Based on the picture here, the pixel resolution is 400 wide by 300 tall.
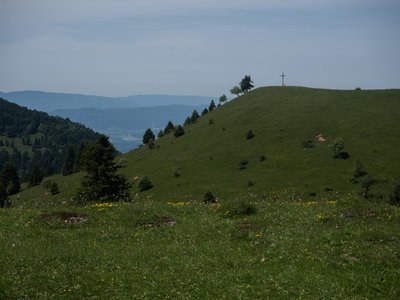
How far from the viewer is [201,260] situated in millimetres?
19062

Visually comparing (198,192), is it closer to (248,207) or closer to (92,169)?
(92,169)

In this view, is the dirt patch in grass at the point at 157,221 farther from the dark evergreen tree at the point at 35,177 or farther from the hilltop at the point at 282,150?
the dark evergreen tree at the point at 35,177

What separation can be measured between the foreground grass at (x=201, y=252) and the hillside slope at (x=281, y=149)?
229 ft

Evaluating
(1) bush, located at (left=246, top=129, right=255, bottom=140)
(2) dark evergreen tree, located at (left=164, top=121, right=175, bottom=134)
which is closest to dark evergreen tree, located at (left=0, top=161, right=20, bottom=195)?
(2) dark evergreen tree, located at (left=164, top=121, right=175, bottom=134)

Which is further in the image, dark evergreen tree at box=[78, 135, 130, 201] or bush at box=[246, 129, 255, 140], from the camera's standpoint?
bush at box=[246, 129, 255, 140]

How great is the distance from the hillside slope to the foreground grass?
69900 millimetres

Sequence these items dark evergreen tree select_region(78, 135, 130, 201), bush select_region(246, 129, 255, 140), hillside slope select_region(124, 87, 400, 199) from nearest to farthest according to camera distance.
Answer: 1. dark evergreen tree select_region(78, 135, 130, 201)
2. hillside slope select_region(124, 87, 400, 199)
3. bush select_region(246, 129, 255, 140)

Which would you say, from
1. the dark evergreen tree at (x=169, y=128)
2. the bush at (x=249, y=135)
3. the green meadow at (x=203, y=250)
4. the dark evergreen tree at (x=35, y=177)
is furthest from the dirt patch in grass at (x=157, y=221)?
the dark evergreen tree at (x=35, y=177)

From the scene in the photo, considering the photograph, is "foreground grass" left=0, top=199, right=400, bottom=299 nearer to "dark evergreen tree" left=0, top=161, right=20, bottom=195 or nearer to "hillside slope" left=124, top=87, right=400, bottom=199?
"hillside slope" left=124, top=87, right=400, bottom=199

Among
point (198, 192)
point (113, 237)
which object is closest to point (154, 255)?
point (113, 237)

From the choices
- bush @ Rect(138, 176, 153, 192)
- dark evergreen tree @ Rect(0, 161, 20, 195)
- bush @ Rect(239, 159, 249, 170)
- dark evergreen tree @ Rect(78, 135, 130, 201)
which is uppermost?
dark evergreen tree @ Rect(78, 135, 130, 201)

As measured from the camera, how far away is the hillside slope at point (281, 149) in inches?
4168

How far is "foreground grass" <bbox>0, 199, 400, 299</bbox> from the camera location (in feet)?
52.1

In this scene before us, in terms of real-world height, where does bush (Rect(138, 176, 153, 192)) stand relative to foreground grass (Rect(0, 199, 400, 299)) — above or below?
below
